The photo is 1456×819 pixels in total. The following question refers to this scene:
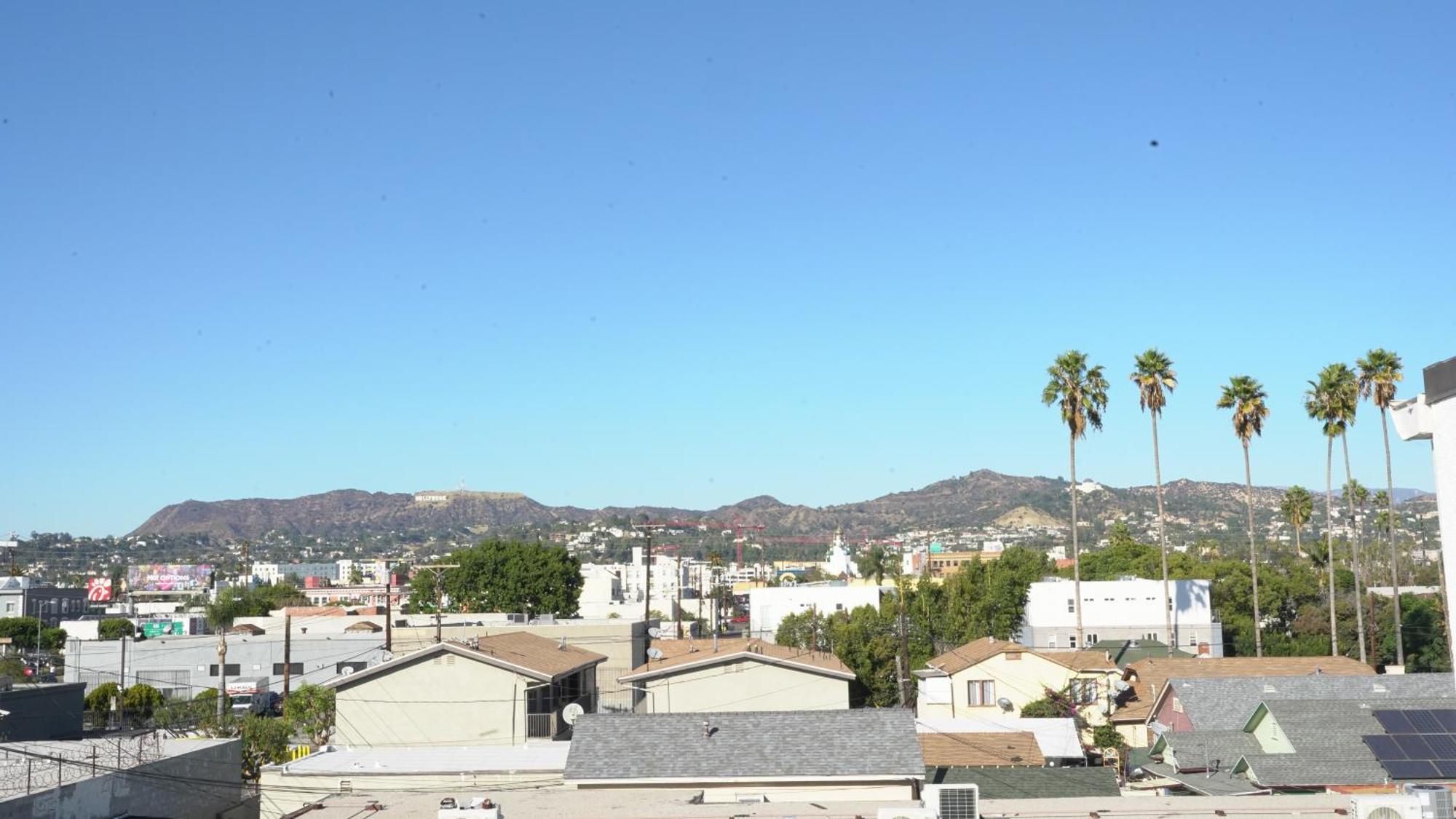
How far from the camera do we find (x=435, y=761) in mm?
34375

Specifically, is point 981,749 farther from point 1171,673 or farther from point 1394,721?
point 1171,673

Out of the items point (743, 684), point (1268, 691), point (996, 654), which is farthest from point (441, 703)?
point (1268, 691)

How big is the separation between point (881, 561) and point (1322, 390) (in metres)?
83.1

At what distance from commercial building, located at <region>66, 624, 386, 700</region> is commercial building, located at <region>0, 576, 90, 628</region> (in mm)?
58027

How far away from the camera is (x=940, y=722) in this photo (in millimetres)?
46719

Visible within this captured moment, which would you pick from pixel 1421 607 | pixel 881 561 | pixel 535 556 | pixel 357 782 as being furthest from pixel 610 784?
pixel 881 561

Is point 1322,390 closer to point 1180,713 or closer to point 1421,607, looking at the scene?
point 1421,607

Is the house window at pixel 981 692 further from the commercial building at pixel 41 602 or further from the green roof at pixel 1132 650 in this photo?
the commercial building at pixel 41 602

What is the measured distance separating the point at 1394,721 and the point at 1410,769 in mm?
2684

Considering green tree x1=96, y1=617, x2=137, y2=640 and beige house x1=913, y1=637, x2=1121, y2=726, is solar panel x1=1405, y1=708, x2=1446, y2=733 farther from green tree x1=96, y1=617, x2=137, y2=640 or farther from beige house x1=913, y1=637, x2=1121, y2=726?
green tree x1=96, y1=617, x2=137, y2=640

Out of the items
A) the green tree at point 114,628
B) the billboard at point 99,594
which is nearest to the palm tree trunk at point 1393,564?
the green tree at point 114,628

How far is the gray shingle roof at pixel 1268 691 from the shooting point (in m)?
41.1

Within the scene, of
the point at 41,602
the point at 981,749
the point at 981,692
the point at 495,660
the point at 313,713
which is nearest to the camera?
→ the point at 981,749

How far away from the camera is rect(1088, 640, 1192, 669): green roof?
238ft
